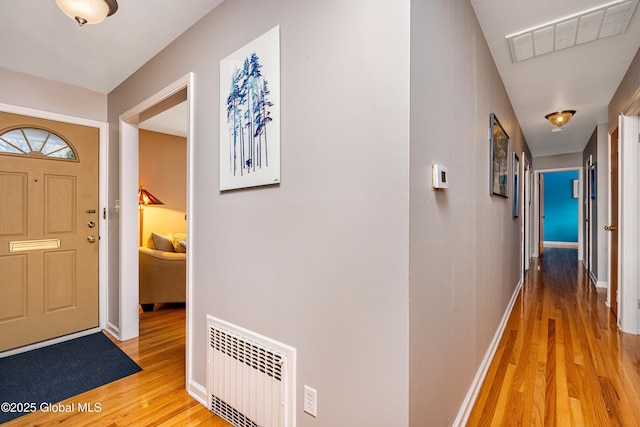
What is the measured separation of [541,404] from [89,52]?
3776 millimetres

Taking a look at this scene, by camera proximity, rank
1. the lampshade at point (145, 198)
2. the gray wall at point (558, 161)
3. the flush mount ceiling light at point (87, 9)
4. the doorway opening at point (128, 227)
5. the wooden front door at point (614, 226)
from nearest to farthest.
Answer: the flush mount ceiling light at point (87, 9), the doorway opening at point (128, 227), the wooden front door at point (614, 226), the lampshade at point (145, 198), the gray wall at point (558, 161)

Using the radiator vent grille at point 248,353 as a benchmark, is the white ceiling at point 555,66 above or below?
above

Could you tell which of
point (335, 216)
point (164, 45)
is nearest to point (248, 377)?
point (335, 216)

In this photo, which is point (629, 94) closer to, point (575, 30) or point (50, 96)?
point (575, 30)

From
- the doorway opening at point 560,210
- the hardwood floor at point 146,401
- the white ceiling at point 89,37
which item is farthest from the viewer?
the doorway opening at point 560,210

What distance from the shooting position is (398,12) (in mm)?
1041

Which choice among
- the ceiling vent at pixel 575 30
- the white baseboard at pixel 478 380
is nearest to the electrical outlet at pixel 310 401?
the white baseboard at pixel 478 380

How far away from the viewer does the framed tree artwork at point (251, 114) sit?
4.64 feet

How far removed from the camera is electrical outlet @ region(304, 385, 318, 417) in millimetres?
1268

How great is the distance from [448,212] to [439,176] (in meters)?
0.25

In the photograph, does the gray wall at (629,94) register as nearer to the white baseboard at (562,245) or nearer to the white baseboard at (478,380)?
the white baseboard at (478,380)

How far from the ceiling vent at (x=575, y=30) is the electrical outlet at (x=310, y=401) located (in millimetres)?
2484

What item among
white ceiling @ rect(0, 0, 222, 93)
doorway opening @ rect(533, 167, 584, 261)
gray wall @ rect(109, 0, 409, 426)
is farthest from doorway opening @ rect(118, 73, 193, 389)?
doorway opening @ rect(533, 167, 584, 261)

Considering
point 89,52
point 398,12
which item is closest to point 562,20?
point 398,12
